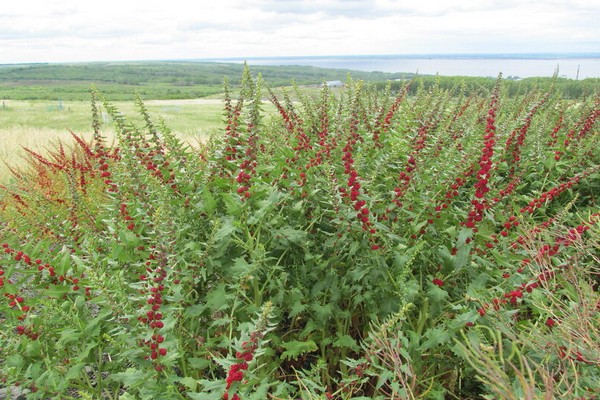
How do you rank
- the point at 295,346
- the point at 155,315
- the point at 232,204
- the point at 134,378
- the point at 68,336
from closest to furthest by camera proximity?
the point at 155,315, the point at 134,378, the point at 68,336, the point at 232,204, the point at 295,346

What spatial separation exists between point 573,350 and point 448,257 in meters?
0.92

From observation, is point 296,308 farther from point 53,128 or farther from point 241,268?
point 53,128

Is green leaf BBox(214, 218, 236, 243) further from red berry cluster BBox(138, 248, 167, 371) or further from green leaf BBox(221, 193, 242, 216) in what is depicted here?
red berry cluster BBox(138, 248, 167, 371)

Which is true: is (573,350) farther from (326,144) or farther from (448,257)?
(326,144)

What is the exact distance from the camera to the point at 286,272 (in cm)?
310

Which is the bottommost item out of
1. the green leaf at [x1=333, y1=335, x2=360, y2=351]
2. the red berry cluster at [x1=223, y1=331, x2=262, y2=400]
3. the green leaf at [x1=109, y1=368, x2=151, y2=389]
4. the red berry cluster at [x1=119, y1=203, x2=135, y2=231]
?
→ the green leaf at [x1=333, y1=335, x2=360, y2=351]

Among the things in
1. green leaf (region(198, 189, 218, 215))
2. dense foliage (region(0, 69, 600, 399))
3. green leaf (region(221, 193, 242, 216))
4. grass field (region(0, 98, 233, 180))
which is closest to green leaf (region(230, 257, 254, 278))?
dense foliage (region(0, 69, 600, 399))

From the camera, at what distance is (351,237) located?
8.89ft

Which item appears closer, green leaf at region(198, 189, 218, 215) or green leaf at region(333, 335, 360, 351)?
green leaf at region(198, 189, 218, 215)

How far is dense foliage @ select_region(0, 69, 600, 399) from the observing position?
2.24 metres

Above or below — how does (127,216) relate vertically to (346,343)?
above

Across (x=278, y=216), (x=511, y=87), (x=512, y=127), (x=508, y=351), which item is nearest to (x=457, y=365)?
(x=508, y=351)

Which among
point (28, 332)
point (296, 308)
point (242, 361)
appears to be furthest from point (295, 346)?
point (28, 332)

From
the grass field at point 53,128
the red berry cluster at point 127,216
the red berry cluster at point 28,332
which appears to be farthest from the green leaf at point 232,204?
the grass field at point 53,128
